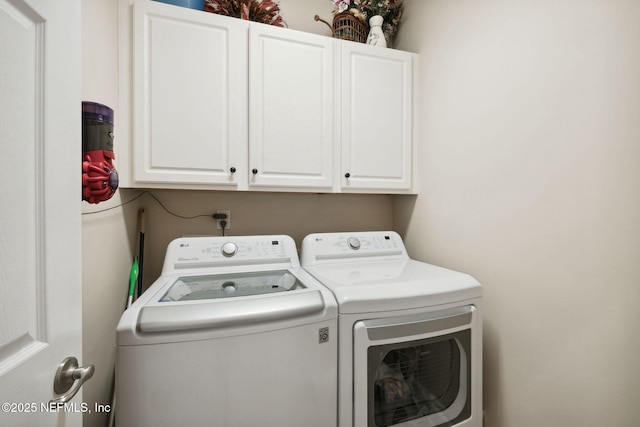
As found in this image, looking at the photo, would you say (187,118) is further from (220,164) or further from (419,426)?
(419,426)

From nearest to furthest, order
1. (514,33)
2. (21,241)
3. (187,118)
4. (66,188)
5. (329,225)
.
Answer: (21,241) < (66,188) < (514,33) < (187,118) < (329,225)

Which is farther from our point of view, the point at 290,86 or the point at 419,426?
the point at 290,86

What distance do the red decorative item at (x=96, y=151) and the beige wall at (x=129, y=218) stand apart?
0.26m

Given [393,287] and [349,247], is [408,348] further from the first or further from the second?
[349,247]

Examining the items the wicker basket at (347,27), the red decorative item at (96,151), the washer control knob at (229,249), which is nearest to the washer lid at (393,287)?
the washer control knob at (229,249)

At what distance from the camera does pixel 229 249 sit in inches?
55.9

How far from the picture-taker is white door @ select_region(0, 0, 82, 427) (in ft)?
1.45

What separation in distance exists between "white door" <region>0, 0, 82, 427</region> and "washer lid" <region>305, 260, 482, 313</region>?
2.55 feet

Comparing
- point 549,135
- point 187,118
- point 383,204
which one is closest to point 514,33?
point 549,135

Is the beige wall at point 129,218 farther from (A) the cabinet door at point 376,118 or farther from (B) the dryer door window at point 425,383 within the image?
(B) the dryer door window at point 425,383

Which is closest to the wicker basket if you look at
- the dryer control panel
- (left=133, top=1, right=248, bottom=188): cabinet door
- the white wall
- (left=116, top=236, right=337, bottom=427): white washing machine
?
the white wall

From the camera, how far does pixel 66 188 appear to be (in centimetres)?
59

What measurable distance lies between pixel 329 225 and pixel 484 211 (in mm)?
974

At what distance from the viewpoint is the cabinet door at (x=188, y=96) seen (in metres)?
1.28
